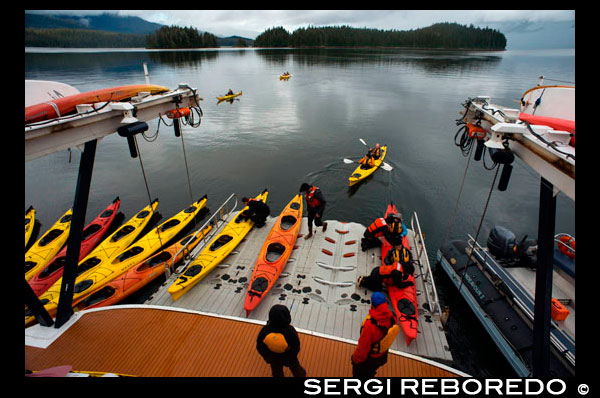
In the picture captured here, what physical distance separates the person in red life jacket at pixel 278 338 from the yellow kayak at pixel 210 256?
13.9ft

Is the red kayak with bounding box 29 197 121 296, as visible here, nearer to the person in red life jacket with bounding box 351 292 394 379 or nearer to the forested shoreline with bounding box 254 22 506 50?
the person in red life jacket with bounding box 351 292 394 379

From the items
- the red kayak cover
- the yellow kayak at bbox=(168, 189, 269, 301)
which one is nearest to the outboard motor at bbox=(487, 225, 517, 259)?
the red kayak cover

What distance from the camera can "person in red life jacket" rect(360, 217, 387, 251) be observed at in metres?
8.28

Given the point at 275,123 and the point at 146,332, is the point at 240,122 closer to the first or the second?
the point at 275,123

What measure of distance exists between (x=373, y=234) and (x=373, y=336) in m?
4.85

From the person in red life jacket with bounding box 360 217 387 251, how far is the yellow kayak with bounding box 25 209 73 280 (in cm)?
1031

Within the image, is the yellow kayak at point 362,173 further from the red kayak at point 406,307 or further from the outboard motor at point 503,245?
the red kayak at point 406,307

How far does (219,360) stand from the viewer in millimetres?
5059

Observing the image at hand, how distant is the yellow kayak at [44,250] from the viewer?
935cm

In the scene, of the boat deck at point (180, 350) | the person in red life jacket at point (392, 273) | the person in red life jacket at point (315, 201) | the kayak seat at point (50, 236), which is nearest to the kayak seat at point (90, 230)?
the kayak seat at point (50, 236)

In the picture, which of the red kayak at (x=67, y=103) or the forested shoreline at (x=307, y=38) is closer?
the red kayak at (x=67, y=103)

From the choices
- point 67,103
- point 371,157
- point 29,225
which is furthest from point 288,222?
point 29,225

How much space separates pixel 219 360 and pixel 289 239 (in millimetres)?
4182
